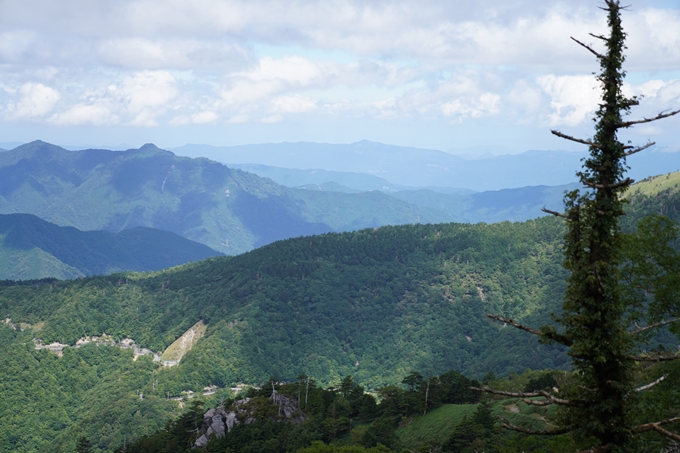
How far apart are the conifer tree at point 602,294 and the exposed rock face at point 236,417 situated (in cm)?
9117

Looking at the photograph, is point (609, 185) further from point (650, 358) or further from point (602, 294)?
point (650, 358)

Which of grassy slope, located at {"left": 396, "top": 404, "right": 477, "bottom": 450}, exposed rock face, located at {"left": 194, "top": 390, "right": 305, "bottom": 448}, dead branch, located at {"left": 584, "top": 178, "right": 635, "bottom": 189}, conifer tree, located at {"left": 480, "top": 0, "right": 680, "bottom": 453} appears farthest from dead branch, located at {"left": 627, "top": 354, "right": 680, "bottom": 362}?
exposed rock face, located at {"left": 194, "top": 390, "right": 305, "bottom": 448}

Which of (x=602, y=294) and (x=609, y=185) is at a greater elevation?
(x=609, y=185)

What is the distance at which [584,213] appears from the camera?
2028 cm

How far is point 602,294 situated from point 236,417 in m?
99.0

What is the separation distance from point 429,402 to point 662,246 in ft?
238

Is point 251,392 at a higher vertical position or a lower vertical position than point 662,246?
lower

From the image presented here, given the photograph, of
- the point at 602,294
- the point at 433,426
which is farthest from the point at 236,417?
the point at 602,294

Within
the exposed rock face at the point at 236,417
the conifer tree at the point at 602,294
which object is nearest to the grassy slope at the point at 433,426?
the exposed rock face at the point at 236,417

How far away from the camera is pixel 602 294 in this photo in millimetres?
19938

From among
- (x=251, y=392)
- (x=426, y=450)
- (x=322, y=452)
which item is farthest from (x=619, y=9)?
(x=251, y=392)

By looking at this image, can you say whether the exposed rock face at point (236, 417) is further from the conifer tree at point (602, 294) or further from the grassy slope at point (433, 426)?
the conifer tree at point (602, 294)

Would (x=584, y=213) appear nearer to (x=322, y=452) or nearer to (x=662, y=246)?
(x=662, y=246)

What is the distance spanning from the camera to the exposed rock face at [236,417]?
108 metres
